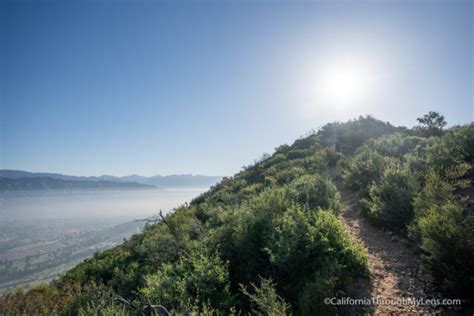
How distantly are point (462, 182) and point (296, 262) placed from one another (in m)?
5.85

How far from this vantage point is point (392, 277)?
4.58 metres

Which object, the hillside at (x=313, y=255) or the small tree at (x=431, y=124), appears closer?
the hillside at (x=313, y=255)

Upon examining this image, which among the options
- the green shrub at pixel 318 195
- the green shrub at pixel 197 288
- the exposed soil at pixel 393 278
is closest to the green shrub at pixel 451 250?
the exposed soil at pixel 393 278

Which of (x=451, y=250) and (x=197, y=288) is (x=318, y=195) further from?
(x=197, y=288)

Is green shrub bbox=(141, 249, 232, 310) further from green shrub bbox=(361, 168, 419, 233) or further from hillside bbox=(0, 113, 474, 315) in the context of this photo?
green shrub bbox=(361, 168, 419, 233)

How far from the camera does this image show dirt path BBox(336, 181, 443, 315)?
372 cm

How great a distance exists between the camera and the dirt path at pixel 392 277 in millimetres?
3723


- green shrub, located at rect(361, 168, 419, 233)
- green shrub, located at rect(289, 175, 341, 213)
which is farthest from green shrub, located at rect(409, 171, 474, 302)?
green shrub, located at rect(289, 175, 341, 213)

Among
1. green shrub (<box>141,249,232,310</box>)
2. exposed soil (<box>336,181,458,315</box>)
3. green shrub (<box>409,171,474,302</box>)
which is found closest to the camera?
green shrub (<box>409,171,474,302</box>)

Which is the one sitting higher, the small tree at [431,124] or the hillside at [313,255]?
the small tree at [431,124]

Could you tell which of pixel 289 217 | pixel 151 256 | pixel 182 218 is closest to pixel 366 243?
pixel 289 217

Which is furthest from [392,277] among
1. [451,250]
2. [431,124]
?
[431,124]

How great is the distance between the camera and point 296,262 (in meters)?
5.00

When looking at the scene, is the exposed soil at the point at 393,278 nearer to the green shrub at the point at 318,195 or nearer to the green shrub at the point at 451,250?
the green shrub at the point at 451,250
